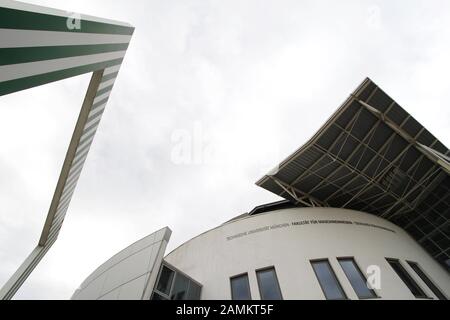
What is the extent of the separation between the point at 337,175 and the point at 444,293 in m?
9.24

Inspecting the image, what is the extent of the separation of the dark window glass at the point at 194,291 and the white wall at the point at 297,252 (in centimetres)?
36

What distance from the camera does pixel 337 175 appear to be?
18500 mm

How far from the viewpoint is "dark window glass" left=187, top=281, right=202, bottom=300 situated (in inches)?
495

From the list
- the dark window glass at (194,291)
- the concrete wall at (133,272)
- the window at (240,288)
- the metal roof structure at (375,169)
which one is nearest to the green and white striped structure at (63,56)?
the concrete wall at (133,272)

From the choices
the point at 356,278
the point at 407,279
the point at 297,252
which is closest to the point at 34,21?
the point at 297,252

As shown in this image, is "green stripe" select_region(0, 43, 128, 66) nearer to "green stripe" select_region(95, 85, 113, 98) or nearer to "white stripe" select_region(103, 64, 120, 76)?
"white stripe" select_region(103, 64, 120, 76)

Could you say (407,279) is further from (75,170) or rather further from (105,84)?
(105,84)

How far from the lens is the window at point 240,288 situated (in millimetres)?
12459

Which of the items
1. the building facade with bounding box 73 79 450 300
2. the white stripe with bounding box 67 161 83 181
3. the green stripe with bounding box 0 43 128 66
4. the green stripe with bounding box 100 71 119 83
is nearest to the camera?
the green stripe with bounding box 0 43 128 66

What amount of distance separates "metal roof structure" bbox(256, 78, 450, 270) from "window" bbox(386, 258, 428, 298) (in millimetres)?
5668

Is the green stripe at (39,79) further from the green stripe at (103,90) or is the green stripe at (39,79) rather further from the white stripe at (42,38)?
the green stripe at (103,90)

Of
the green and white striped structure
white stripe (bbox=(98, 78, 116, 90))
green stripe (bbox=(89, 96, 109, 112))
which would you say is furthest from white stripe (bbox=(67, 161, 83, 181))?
white stripe (bbox=(98, 78, 116, 90))
